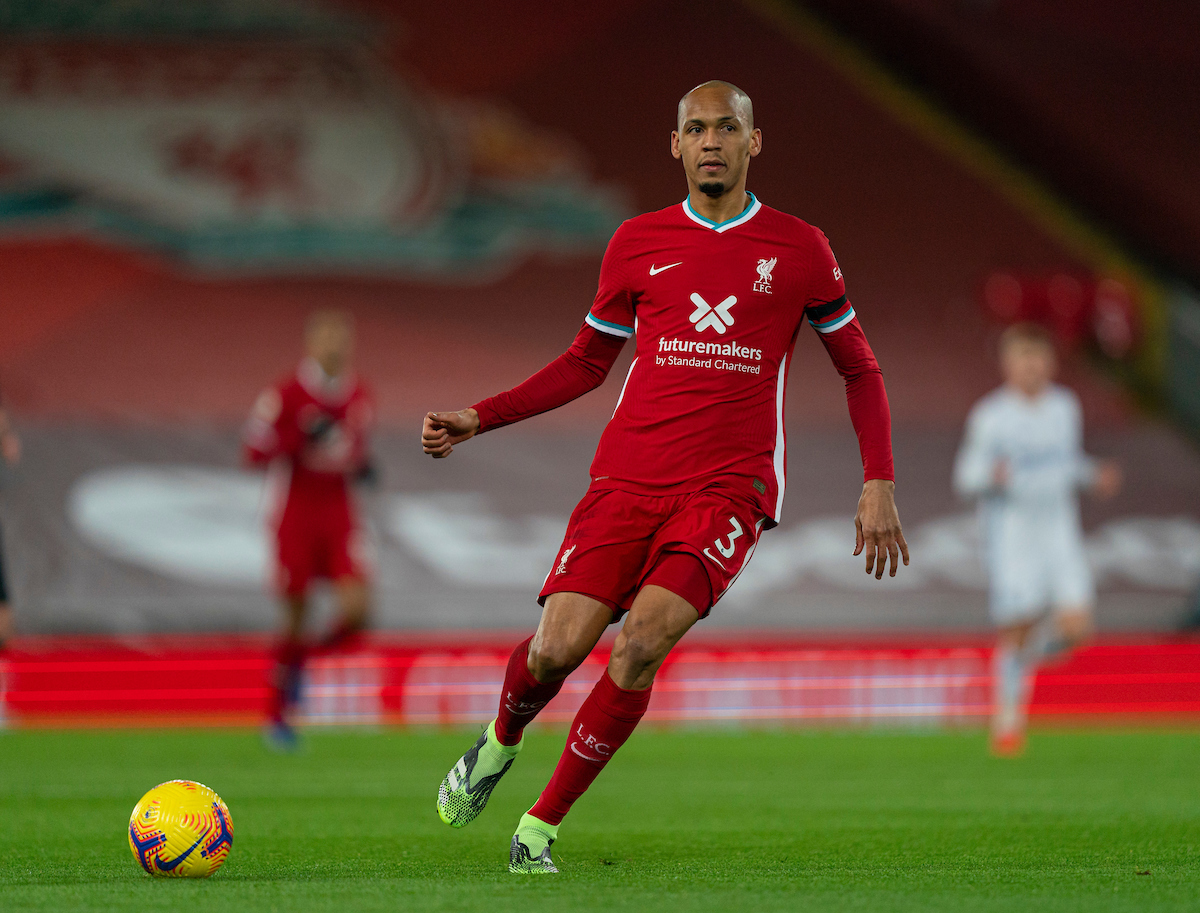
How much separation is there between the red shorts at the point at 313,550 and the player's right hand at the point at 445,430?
19.3 ft

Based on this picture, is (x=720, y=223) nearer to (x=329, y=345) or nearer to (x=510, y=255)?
(x=329, y=345)

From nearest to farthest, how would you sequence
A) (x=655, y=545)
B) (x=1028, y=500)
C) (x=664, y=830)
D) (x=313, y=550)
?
(x=655, y=545) → (x=664, y=830) → (x=1028, y=500) → (x=313, y=550)

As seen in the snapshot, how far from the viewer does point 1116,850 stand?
190 inches

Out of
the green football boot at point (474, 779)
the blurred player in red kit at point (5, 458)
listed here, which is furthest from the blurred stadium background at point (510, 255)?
the green football boot at point (474, 779)

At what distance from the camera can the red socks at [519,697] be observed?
435 cm

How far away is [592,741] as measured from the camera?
4234 mm

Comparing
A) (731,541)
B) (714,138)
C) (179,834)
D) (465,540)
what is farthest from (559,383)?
(465,540)

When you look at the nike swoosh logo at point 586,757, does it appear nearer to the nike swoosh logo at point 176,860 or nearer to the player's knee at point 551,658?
the player's knee at point 551,658

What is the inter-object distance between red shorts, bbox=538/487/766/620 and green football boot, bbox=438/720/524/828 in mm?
452

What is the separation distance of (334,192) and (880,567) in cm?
1225

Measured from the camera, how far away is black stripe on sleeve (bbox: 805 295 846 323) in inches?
177

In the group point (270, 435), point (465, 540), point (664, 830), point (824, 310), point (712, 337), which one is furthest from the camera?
point (465, 540)

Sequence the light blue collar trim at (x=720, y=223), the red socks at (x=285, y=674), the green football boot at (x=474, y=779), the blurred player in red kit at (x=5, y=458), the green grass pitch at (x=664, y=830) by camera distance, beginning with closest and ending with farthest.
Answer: the green grass pitch at (x=664, y=830), the green football boot at (x=474, y=779), the light blue collar trim at (x=720, y=223), the blurred player in red kit at (x=5, y=458), the red socks at (x=285, y=674)

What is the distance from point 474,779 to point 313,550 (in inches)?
232
